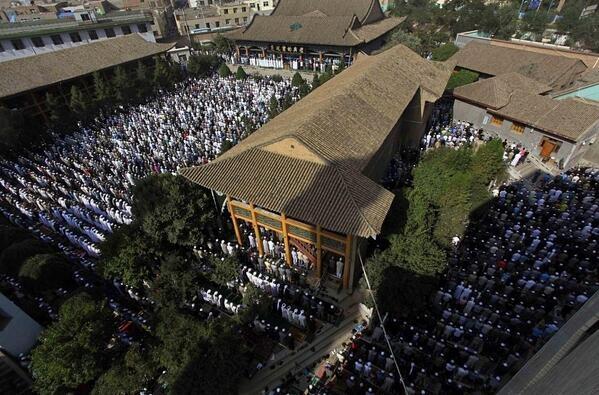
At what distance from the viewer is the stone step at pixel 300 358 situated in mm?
11055

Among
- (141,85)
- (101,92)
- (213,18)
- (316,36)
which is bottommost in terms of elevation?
(141,85)

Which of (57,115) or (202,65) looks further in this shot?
(202,65)

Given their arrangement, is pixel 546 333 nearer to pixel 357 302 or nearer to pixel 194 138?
pixel 357 302

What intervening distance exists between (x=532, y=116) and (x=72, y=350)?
2691 centimetres

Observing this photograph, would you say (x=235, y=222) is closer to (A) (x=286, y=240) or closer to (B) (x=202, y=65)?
(A) (x=286, y=240)

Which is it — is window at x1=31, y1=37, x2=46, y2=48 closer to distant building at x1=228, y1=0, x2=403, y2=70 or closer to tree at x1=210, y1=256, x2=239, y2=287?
distant building at x1=228, y1=0, x2=403, y2=70

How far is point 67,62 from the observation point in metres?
30.3

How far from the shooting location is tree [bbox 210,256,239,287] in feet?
42.3

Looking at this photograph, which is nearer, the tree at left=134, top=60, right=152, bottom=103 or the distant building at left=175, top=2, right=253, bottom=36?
the tree at left=134, top=60, right=152, bottom=103

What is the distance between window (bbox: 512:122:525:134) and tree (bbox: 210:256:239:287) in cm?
2108

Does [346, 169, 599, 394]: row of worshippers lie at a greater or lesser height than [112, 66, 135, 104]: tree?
lesser

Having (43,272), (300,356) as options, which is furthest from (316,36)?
(300,356)

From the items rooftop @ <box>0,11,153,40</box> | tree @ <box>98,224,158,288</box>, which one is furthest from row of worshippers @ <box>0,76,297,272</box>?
rooftop @ <box>0,11,153,40</box>

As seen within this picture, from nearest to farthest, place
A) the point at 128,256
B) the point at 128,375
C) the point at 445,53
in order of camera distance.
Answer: the point at 128,375, the point at 128,256, the point at 445,53
